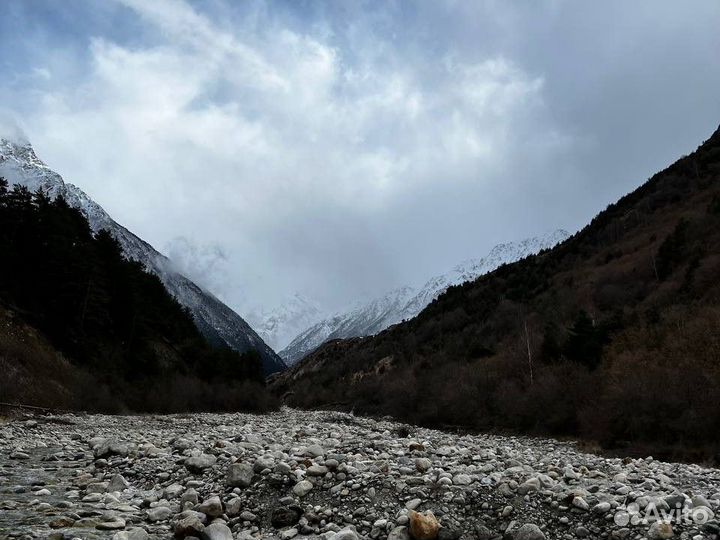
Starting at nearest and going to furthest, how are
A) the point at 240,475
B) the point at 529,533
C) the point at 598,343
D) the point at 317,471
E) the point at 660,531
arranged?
1. the point at 660,531
2. the point at 529,533
3. the point at 240,475
4. the point at 317,471
5. the point at 598,343

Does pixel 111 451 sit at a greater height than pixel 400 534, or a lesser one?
greater

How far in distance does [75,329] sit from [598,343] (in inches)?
1563

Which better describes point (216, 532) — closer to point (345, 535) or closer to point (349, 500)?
point (345, 535)

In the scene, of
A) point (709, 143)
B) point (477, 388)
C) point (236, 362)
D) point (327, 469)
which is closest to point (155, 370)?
point (236, 362)

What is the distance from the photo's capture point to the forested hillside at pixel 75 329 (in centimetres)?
3216

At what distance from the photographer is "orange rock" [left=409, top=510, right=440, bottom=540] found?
258 inches

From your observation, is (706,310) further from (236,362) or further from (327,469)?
(236,362)

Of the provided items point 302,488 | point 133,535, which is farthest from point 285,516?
point 133,535

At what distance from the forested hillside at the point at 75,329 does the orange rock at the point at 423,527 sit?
2508 cm

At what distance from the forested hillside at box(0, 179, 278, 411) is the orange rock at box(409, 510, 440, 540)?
25075 mm

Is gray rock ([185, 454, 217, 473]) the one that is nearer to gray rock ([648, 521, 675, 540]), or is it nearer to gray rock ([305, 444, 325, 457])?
gray rock ([305, 444, 325, 457])

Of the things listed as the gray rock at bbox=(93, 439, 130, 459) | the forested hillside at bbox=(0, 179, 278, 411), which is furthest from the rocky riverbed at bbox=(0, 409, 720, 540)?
the forested hillside at bbox=(0, 179, 278, 411)

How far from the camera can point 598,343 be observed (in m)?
33.8

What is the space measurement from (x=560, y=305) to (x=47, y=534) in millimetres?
53154
